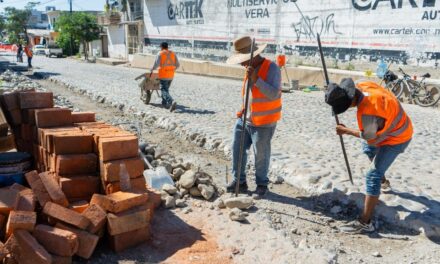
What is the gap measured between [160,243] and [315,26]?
18.0 metres

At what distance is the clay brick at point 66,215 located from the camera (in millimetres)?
3350

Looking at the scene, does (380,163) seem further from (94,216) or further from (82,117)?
(82,117)

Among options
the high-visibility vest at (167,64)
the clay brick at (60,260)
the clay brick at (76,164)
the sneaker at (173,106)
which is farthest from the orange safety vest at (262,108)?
the high-visibility vest at (167,64)

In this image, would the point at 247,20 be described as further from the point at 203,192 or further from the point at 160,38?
the point at 203,192

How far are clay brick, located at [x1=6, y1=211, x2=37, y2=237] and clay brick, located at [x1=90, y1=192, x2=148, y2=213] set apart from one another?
1.59 ft

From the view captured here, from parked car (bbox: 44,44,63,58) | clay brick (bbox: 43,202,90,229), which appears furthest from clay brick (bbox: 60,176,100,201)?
parked car (bbox: 44,44,63,58)

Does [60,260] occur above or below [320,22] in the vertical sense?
below

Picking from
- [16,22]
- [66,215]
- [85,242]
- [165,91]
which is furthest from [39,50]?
[85,242]

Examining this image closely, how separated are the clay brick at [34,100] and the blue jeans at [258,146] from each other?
2.38m

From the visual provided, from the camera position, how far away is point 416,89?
1290cm

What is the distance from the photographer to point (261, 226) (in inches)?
164

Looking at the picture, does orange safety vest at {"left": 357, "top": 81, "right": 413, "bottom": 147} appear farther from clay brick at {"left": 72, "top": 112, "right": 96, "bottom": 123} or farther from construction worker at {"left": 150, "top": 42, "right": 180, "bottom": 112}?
construction worker at {"left": 150, "top": 42, "right": 180, "bottom": 112}

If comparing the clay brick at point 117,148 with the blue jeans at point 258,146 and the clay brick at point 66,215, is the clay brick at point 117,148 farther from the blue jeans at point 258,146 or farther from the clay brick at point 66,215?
the blue jeans at point 258,146

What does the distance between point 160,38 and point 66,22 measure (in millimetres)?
14637
